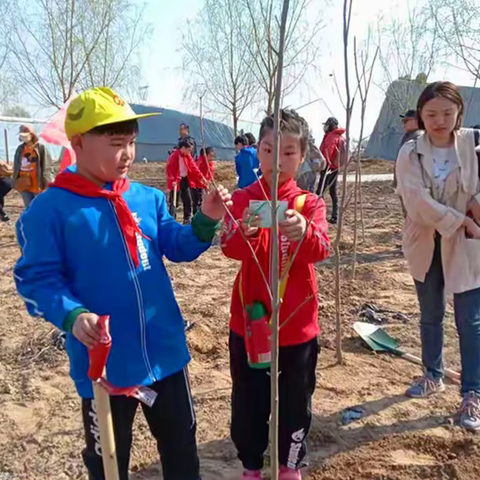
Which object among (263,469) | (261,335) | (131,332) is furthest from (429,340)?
(131,332)

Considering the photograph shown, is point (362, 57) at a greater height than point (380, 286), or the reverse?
point (362, 57)

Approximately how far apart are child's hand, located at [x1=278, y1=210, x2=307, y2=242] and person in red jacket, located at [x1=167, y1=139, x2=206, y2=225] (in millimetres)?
7795

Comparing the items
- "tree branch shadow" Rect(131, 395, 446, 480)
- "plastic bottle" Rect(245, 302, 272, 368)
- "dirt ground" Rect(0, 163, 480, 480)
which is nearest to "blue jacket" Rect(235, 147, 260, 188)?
"dirt ground" Rect(0, 163, 480, 480)

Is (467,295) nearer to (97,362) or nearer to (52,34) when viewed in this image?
(97,362)

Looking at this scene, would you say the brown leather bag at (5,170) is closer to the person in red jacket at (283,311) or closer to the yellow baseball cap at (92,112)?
the person in red jacket at (283,311)

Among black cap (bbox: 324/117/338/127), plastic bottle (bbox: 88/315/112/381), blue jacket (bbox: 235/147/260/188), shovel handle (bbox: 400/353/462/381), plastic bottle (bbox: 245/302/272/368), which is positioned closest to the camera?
plastic bottle (bbox: 88/315/112/381)

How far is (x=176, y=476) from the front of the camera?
1824 mm

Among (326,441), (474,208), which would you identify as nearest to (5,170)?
(326,441)

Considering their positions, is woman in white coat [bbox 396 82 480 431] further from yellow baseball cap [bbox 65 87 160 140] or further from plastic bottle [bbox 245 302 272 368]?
yellow baseball cap [bbox 65 87 160 140]

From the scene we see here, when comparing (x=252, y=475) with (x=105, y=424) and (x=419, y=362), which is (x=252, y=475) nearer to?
(x=105, y=424)

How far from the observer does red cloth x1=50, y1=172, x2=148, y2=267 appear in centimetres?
161

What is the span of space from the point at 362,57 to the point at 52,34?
47.0 ft

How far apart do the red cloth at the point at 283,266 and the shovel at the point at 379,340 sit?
1.75 metres

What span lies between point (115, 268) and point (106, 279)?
0.14 feet
